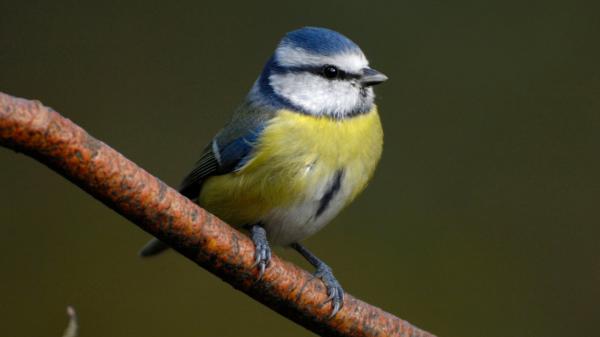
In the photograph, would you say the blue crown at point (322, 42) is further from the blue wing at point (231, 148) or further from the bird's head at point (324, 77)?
the blue wing at point (231, 148)

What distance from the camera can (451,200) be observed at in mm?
2197

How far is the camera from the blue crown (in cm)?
145

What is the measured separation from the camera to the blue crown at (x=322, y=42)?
1.45 m

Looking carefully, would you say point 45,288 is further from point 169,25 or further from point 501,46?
point 501,46

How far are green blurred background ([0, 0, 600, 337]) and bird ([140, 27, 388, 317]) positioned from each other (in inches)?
22.3

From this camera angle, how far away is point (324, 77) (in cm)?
147

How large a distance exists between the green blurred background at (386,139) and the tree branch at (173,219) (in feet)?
3.07

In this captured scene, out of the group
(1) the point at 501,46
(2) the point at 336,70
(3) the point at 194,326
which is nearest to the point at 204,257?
(2) the point at 336,70

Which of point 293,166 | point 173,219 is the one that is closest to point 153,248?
point 293,166

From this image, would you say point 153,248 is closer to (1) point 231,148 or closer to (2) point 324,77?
(1) point 231,148

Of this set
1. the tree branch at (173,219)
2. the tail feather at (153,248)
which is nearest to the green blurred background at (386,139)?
the tail feather at (153,248)

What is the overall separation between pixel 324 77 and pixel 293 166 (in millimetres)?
202

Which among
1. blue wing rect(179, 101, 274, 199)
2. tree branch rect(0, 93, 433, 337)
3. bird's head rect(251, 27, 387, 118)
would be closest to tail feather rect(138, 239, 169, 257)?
blue wing rect(179, 101, 274, 199)

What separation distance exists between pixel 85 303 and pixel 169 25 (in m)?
0.90
